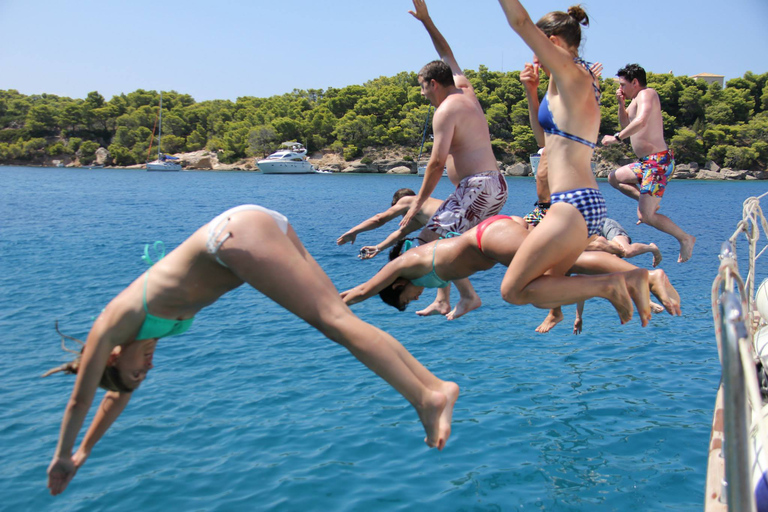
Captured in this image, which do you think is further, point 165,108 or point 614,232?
point 165,108

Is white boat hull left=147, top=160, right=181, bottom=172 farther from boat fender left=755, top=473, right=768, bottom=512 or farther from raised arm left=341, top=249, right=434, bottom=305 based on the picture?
boat fender left=755, top=473, right=768, bottom=512

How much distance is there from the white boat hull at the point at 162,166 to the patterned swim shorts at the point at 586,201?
106649 mm

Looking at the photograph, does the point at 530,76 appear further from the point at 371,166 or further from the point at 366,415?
the point at 371,166

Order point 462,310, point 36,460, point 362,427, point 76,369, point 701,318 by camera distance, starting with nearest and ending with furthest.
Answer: point 76,369 → point 462,310 → point 36,460 → point 362,427 → point 701,318

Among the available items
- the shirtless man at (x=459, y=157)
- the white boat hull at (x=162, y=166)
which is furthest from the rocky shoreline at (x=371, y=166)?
the shirtless man at (x=459, y=157)

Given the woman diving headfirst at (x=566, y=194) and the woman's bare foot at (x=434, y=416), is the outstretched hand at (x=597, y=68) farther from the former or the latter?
the woman's bare foot at (x=434, y=416)

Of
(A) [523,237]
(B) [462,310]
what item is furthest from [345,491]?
(A) [523,237]

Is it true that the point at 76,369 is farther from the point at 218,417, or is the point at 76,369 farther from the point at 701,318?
the point at 701,318

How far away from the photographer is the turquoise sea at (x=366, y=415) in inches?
329

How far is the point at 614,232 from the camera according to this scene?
10.3 metres

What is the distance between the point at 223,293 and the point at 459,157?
12.7ft

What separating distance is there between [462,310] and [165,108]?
465 feet

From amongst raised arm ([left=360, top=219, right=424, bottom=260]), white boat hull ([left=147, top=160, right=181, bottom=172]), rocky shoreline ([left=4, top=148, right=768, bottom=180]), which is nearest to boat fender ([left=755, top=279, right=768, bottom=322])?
raised arm ([left=360, top=219, right=424, bottom=260])

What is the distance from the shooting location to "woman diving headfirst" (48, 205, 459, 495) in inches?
157
